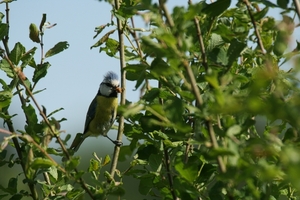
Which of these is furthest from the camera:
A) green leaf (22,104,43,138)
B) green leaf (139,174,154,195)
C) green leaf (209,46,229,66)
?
green leaf (139,174,154,195)

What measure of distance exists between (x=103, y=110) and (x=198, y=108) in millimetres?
4161

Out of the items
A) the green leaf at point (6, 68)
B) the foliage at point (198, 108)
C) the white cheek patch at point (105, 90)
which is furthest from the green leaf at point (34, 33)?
the white cheek patch at point (105, 90)

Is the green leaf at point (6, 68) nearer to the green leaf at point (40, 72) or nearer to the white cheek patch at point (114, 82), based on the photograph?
the green leaf at point (40, 72)

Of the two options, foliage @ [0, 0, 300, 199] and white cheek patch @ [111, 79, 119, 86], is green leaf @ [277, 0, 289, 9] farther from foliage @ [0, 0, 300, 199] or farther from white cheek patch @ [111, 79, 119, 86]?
white cheek patch @ [111, 79, 119, 86]

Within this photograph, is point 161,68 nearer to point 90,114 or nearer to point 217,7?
point 217,7

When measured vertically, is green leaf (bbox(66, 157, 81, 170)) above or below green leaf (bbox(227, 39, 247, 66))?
below

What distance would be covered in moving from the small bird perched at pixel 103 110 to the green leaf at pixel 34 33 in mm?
2808

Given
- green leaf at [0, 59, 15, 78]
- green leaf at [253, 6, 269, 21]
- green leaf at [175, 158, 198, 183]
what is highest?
green leaf at [253, 6, 269, 21]

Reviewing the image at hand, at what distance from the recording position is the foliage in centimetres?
123

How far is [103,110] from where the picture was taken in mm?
5508

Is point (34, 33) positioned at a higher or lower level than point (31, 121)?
higher

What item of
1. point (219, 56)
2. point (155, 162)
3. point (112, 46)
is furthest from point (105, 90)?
point (219, 56)

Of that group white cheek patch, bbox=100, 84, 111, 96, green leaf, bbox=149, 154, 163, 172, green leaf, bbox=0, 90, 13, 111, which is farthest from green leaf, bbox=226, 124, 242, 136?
white cheek patch, bbox=100, 84, 111, 96

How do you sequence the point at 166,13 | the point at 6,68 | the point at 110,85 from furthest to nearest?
the point at 110,85
the point at 6,68
the point at 166,13
